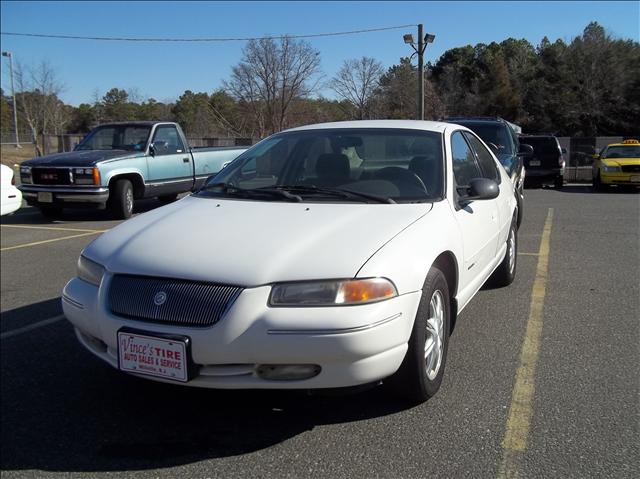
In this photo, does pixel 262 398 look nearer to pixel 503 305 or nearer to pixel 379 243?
pixel 379 243

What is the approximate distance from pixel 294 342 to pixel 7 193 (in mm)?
6166

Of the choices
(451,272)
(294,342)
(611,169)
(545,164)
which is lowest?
(294,342)

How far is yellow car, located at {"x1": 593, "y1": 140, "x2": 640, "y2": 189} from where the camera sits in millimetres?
15958

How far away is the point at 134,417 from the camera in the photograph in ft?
10.5

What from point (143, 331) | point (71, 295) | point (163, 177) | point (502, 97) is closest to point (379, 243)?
point (143, 331)

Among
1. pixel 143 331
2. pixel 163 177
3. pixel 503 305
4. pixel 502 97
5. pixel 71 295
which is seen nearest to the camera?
pixel 143 331

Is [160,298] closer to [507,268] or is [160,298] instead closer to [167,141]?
[507,268]

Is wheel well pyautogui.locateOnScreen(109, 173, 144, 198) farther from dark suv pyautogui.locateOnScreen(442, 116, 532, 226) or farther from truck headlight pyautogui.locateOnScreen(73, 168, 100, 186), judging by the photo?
dark suv pyautogui.locateOnScreen(442, 116, 532, 226)

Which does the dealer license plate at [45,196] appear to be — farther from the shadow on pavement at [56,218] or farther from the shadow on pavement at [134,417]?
the shadow on pavement at [134,417]

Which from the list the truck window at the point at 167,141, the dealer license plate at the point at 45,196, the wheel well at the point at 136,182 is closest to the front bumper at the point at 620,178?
the truck window at the point at 167,141

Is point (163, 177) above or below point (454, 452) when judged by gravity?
above

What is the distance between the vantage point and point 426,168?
3.96 m

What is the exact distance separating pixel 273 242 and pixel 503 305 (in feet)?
9.29

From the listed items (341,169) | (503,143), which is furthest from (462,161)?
(503,143)
